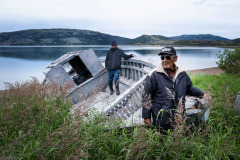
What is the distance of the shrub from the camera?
10180 millimetres

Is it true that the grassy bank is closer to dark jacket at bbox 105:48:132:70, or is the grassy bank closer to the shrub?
dark jacket at bbox 105:48:132:70

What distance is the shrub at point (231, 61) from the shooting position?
10.2m

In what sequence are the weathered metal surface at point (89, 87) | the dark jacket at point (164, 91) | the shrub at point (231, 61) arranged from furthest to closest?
the shrub at point (231, 61)
the weathered metal surface at point (89, 87)
the dark jacket at point (164, 91)

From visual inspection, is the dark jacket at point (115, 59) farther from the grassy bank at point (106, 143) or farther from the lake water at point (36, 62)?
the grassy bank at point (106, 143)

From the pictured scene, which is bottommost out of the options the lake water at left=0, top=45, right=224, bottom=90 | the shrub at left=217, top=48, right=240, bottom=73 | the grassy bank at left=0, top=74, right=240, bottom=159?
the lake water at left=0, top=45, right=224, bottom=90

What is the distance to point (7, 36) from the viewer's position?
536 ft

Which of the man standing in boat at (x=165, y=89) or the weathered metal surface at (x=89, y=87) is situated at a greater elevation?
the man standing in boat at (x=165, y=89)

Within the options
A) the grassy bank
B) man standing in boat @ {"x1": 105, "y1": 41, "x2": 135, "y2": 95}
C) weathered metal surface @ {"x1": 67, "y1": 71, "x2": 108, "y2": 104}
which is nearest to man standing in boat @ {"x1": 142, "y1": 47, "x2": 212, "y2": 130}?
the grassy bank

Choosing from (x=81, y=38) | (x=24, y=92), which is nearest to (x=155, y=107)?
(x=24, y=92)

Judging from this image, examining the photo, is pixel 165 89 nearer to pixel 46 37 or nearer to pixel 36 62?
pixel 36 62

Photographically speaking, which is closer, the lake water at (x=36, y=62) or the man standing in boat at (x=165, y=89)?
the man standing in boat at (x=165, y=89)

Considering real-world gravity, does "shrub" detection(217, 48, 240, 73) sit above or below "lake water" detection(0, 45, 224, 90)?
above

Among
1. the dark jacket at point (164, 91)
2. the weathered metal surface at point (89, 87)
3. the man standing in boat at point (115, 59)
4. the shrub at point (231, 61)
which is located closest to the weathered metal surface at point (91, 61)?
the weathered metal surface at point (89, 87)

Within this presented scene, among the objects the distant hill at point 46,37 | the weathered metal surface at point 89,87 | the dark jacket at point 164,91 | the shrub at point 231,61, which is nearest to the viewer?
the dark jacket at point 164,91
